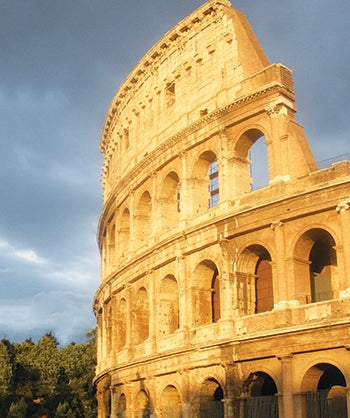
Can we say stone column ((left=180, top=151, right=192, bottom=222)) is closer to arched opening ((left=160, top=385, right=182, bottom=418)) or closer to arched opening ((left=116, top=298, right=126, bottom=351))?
arched opening ((left=160, top=385, right=182, bottom=418))

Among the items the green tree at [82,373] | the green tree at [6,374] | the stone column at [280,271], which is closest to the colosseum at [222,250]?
the stone column at [280,271]

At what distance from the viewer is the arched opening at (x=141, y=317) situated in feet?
86.3

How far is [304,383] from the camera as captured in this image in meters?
18.6

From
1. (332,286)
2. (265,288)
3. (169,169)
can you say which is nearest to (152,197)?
(169,169)

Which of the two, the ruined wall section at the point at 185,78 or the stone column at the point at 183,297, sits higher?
the ruined wall section at the point at 185,78

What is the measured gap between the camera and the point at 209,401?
70.9 ft

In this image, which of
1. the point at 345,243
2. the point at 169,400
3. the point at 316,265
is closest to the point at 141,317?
the point at 169,400

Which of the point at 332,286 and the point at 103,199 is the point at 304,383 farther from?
the point at 103,199

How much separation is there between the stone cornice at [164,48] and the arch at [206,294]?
9100 mm

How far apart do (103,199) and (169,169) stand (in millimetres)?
10805

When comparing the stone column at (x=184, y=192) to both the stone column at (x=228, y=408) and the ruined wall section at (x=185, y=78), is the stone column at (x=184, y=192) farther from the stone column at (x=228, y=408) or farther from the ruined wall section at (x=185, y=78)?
the stone column at (x=228, y=408)

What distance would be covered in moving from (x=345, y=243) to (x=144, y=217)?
11.1 metres

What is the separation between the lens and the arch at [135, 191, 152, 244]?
27.7 metres

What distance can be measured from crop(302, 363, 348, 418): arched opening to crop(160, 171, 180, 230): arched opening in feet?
28.9
